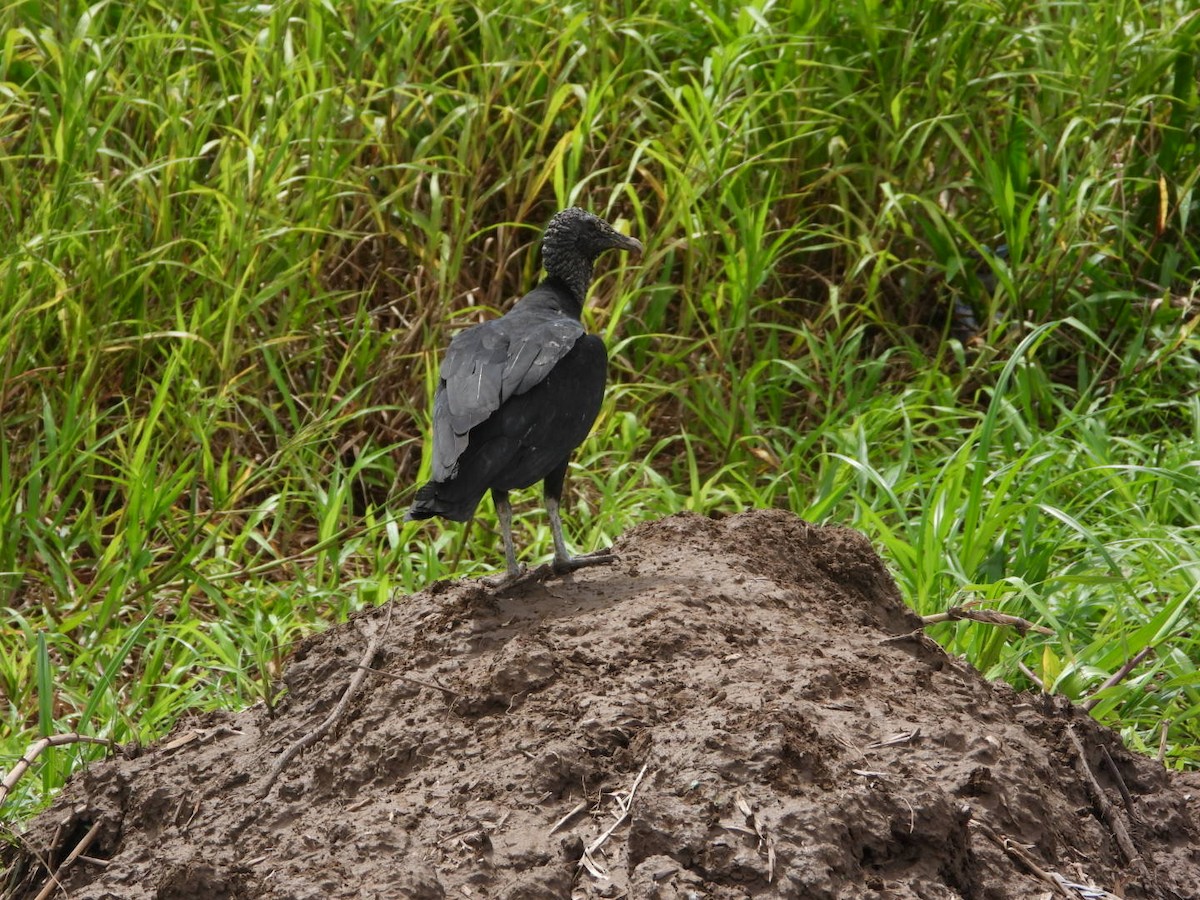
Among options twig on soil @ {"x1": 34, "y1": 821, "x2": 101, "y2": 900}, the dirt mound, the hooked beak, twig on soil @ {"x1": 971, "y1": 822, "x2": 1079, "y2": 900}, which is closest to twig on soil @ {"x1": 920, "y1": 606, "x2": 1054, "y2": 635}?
the dirt mound

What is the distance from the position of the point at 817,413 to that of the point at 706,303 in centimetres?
57

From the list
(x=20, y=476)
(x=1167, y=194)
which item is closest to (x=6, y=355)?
(x=20, y=476)

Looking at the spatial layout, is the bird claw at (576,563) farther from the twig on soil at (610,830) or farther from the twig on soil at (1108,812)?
the twig on soil at (1108,812)

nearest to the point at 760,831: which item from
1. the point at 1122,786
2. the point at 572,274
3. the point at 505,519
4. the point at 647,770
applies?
the point at 647,770

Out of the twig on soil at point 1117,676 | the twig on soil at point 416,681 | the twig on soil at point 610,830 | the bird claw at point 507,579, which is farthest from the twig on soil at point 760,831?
the twig on soil at point 1117,676

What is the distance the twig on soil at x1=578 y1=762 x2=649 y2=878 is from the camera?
202cm

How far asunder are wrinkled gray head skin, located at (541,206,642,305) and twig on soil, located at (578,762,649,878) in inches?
65.2

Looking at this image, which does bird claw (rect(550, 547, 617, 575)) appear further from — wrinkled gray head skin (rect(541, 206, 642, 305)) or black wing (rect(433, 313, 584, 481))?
wrinkled gray head skin (rect(541, 206, 642, 305))

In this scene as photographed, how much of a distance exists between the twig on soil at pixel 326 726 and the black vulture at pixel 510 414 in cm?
37

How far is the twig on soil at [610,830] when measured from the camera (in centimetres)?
202

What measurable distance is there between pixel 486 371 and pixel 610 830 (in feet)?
3.97

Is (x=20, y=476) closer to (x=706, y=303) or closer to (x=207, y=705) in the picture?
(x=207, y=705)

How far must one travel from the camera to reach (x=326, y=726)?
8.21 feet

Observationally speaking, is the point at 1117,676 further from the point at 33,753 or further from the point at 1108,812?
the point at 33,753
